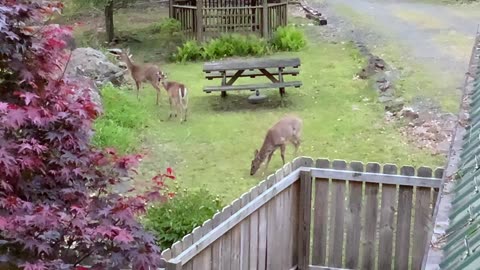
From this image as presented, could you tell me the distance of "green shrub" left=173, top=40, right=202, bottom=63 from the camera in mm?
20797

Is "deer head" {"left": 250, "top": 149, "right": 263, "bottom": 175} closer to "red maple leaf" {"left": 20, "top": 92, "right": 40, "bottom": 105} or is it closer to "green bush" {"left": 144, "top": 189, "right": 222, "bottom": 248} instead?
"green bush" {"left": 144, "top": 189, "right": 222, "bottom": 248}

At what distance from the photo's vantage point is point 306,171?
7930 millimetres

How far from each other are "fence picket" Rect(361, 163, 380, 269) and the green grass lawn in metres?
3.28

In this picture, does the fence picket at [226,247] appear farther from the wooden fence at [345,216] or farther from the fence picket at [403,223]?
the fence picket at [403,223]

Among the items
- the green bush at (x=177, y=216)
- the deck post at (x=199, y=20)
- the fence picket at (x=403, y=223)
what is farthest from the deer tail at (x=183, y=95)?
the fence picket at (x=403, y=223)

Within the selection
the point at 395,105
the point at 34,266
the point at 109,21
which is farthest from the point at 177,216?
the point at 109,21

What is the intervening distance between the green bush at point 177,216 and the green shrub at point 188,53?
40.7 ft

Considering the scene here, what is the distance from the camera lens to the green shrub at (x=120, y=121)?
12.9m

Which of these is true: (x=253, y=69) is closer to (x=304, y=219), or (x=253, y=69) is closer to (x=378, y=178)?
(x=304, y=219)

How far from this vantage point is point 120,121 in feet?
47.5

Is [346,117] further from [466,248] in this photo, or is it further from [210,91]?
→ [466,248]

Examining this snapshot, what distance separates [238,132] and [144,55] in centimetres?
768

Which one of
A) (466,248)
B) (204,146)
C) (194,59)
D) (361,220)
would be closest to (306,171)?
(361,220)

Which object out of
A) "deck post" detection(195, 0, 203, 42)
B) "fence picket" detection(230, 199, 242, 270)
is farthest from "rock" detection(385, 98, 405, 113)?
"fence picket" detection(230, 199, 242, 270)
